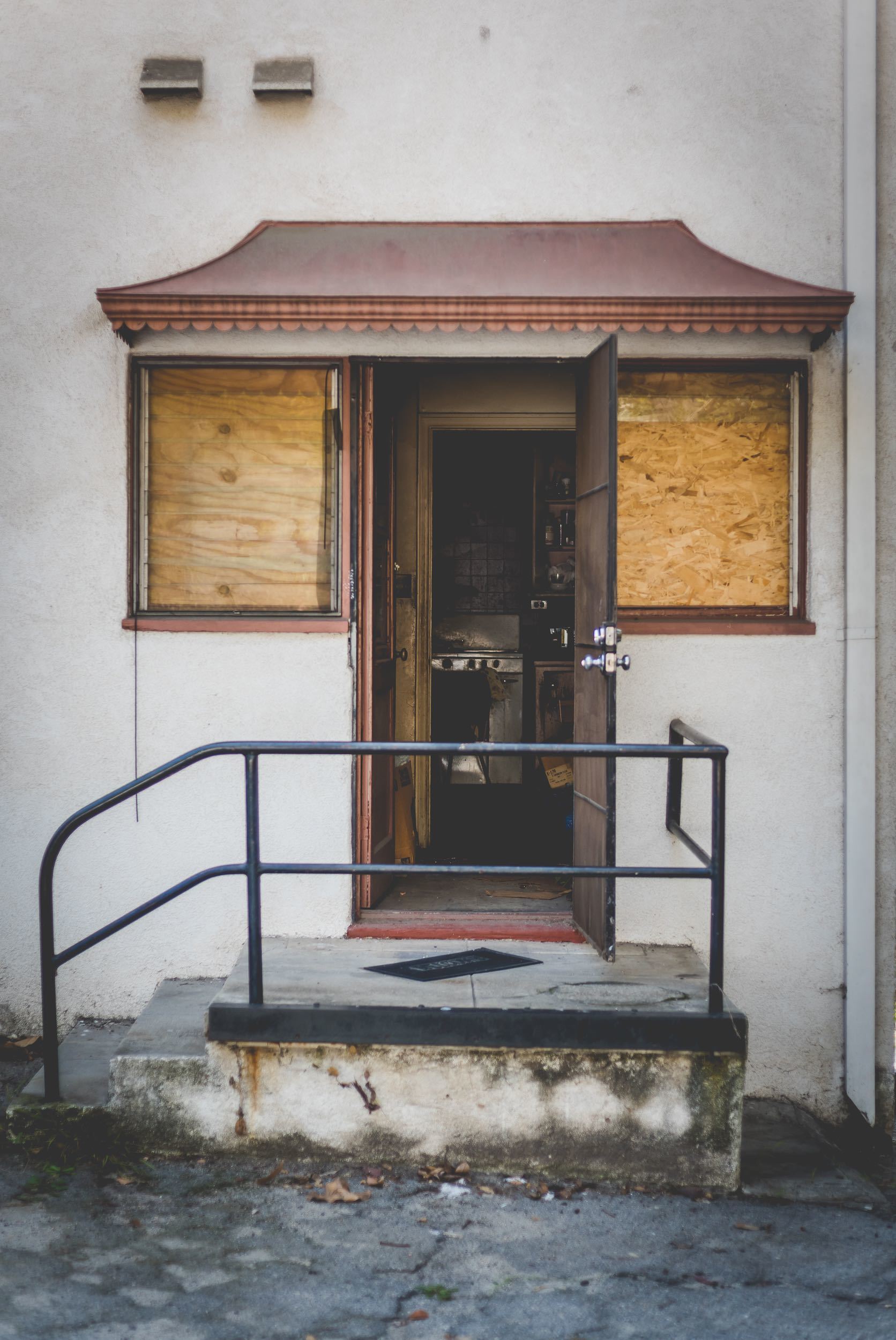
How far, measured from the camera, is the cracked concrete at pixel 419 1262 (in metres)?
2.91

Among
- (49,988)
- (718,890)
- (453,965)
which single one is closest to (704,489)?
(718,890)

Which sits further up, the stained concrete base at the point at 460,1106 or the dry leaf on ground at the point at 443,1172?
the stained concrete base at the point at 460,1106

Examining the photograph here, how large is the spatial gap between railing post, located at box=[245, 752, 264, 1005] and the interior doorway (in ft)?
1.78

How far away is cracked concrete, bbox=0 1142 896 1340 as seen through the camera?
115 inches

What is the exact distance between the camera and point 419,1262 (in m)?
3.20

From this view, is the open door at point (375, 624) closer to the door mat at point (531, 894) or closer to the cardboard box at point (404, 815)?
the cardboard box at point (404, 815)

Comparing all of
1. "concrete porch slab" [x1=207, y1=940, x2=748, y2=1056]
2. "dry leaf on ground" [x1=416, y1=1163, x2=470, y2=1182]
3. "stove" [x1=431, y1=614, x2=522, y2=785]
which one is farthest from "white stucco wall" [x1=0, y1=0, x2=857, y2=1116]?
"stove" [x1=431, y1=614, x2=522, y2=785]

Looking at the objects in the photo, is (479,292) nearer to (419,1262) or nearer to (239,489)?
(239,489)

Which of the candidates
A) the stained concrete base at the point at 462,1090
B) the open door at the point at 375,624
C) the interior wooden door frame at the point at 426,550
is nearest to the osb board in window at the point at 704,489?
the open door at the point at 375,624

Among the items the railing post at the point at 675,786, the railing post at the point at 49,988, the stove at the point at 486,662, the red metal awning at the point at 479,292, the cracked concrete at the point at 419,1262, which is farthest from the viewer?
the stove at the point at 486,662

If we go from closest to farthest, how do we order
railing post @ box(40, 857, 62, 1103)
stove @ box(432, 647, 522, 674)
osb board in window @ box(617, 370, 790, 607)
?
railing post @ box(40, 857, 62, 1103) → osb board in window @ box(617, 370, 790, 607) → stove @ box(432, 647, 522, 674)

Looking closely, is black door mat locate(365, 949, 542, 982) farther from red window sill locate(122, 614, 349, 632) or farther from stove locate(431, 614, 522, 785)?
stove locate(431, 614, 522, 785)

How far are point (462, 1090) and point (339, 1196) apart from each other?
20.7 inches

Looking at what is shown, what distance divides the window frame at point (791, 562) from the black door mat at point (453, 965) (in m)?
1.53
